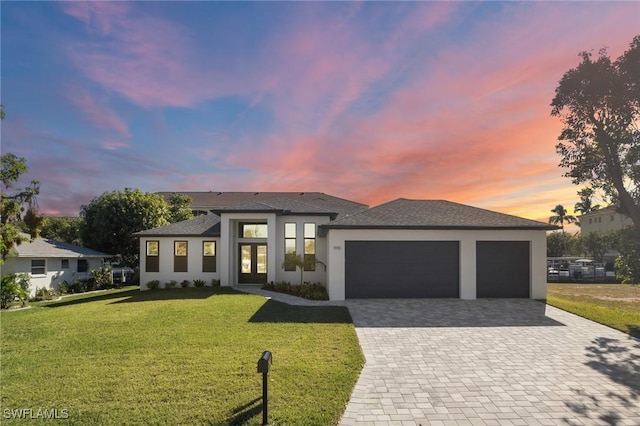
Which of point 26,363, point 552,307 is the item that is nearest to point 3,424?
point 26,363

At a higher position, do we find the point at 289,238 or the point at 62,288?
the point at 289,238

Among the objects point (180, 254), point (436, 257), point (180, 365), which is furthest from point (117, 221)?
point (436, 257)

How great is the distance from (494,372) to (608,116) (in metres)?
13.8

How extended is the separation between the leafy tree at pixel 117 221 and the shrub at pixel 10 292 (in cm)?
988

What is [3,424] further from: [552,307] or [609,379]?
[552,307]

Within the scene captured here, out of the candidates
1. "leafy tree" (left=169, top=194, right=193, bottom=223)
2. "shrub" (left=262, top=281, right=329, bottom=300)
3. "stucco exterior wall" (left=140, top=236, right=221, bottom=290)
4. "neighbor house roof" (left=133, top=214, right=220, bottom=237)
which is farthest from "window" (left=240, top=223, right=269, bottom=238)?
"leafy tree" (left=169, top=194, right=193, bottom=223)

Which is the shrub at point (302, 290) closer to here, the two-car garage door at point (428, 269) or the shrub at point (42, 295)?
the two-car garage door at point (428, 269)

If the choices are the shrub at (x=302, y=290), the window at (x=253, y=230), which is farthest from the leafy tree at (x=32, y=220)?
the shrub at (x=302, y=290)

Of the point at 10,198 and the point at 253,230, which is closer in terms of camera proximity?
the point at 10,198

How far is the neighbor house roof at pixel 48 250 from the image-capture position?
728 inches

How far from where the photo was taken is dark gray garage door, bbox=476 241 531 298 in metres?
14.7

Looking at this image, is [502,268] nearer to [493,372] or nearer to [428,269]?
[428,269]

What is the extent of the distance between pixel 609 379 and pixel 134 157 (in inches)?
955

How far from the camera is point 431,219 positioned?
15203 mm
